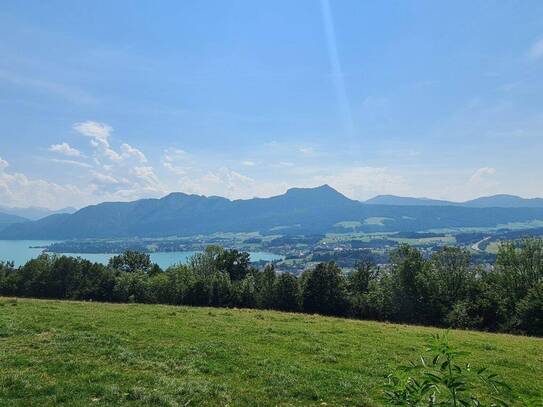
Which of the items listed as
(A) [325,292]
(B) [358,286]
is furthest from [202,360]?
(B) [358,286]

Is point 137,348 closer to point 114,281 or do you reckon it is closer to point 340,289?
point 340,289

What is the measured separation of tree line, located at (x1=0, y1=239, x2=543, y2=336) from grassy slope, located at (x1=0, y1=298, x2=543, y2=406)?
27237mm

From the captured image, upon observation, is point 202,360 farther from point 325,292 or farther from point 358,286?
point 358,286

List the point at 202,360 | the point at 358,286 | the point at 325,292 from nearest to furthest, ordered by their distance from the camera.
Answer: the point at 202,360
the point at 325,292
the point at 358,286

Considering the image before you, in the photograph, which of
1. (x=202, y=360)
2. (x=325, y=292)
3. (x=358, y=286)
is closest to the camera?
(x=202, y=360)

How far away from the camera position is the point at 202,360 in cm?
1486

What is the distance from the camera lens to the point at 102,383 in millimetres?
11789

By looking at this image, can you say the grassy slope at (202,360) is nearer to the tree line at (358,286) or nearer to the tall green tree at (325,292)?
the tree line at (358,286)

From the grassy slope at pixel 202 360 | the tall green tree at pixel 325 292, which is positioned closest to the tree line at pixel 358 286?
the tall green tree at pixel 325 292

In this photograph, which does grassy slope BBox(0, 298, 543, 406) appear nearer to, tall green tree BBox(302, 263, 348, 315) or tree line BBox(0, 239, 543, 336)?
tree line BBox(0, 239, 543, 336)

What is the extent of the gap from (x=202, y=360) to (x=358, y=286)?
50106 mm

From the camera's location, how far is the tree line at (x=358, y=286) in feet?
160

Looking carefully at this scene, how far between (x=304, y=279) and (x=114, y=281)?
2945cm

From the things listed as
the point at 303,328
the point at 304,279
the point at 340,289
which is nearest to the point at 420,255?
the point at 340,289
